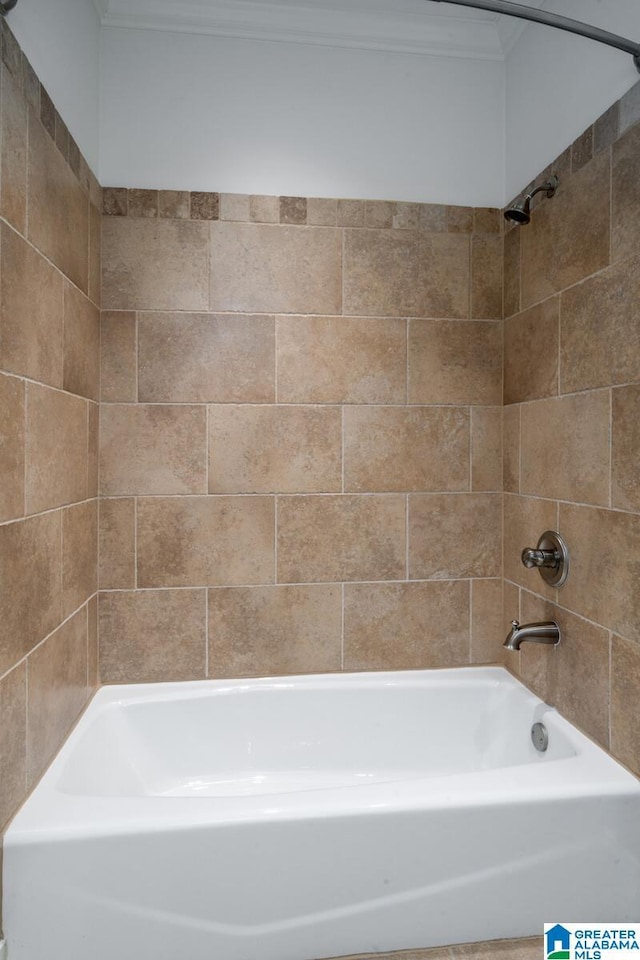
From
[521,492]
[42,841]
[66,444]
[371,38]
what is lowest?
[42,841]

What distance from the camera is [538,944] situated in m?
1.27

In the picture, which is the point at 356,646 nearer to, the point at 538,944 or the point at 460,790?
the point at 460,790

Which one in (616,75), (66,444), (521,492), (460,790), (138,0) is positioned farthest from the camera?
(521,492)

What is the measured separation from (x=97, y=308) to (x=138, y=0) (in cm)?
101

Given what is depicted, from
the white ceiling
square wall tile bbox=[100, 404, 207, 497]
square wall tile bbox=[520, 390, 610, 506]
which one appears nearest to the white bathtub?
square wall tile bbox=[520, 390, 610, 506]

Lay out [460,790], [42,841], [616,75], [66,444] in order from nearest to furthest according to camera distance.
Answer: [42,841]
[460,790]
[616,75]
[66,444]

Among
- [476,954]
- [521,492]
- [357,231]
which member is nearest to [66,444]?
[357,231]

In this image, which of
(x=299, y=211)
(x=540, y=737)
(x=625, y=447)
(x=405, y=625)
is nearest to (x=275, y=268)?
(x=299, y=211)

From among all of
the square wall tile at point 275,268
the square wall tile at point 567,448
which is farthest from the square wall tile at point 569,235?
the square wall tile at point 275,268

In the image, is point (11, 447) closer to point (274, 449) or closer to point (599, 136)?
point (274, 449)

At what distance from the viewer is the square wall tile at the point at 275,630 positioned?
200 cm

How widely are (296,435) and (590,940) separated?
5.16ft

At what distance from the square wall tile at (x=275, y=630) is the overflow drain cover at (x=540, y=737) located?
2.24 ft

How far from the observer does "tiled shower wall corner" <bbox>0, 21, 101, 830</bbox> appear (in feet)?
4.01
